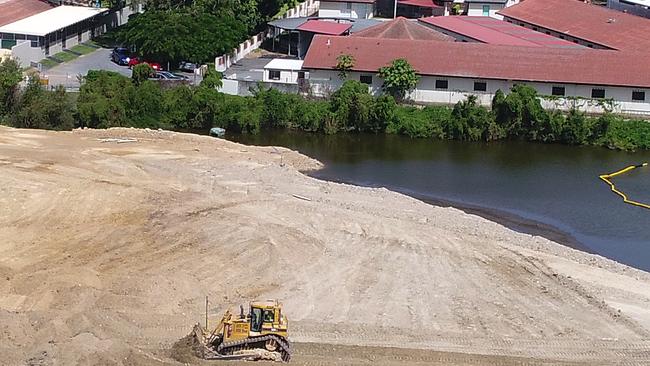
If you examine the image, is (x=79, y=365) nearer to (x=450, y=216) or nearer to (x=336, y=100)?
(x=450, y=216)

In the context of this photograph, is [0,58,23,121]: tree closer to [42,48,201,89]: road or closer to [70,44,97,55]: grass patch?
[42,48,201,89]: road

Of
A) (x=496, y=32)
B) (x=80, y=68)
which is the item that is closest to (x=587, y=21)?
(x=496, y=32)

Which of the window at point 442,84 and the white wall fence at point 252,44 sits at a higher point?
the white wall fence at point 252,44

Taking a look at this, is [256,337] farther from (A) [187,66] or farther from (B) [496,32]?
(B) [496,32]

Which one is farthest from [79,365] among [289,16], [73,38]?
[289,16]

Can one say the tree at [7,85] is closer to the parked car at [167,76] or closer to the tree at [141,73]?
the tree at [141,73]

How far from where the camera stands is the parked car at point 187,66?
Answer: 64.6 metres

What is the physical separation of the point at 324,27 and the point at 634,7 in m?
26.1

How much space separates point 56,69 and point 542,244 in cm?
Result: 3685

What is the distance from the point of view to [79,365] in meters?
26.3

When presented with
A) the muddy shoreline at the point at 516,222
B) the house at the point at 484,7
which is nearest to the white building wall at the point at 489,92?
the muddy shoreline at the point at 516,222

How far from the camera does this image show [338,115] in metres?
57.6

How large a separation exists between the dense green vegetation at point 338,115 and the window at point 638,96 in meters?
1.67

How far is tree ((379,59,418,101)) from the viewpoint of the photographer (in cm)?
5916
